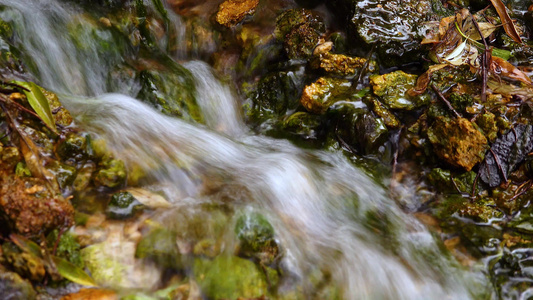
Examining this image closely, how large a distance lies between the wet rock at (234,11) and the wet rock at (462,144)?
247 cm

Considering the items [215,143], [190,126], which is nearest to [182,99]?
[190,126]

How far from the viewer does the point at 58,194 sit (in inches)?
93.6

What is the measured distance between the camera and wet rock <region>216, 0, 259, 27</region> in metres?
4.27

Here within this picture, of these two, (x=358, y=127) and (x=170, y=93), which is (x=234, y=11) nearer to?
(x=170, y=93)

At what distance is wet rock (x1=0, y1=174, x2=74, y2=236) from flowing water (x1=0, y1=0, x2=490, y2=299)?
57cm

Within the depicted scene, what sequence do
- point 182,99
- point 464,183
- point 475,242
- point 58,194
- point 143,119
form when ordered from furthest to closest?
point 182,99
point 143,119
point 464,183
point 475,242
point 58,194

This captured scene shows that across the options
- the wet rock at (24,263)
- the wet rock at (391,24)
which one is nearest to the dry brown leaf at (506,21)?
the wet rock at (391,24)

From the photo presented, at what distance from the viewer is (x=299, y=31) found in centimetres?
399

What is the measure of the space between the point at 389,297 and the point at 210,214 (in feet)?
4.20

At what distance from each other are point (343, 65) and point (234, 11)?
4.72 ft

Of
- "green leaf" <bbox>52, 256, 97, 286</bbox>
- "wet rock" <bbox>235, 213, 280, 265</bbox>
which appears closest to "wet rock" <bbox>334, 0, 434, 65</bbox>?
"wet rock" <bbox>235, 213, 280, 265</bbox>

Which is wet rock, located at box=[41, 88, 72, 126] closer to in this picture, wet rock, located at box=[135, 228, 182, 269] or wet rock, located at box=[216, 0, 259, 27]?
wet rock, located at box=[135, 228, 182, 269]

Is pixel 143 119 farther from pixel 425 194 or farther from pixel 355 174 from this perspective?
pixel 425 194

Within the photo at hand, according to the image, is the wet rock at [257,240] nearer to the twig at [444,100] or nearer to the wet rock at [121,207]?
the wet rock at [121,207]
